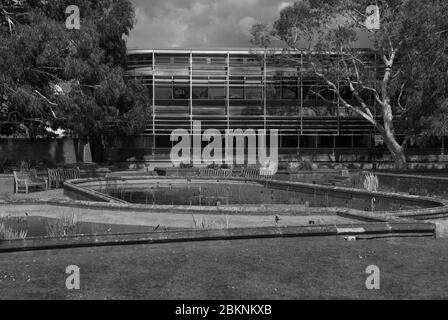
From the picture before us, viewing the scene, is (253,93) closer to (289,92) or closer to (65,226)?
(289,92)

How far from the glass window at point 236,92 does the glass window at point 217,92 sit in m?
0.62

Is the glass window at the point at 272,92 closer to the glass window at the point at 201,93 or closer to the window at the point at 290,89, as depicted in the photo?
the window at the point at 290,89

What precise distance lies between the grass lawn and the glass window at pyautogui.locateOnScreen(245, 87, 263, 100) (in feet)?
113

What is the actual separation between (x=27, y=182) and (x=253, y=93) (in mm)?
24987

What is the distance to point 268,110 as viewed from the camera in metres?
43.3

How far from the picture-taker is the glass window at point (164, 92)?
42.8m

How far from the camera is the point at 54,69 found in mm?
22828

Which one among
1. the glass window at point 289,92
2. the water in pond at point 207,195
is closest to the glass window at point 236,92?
the glass window at point 289,92

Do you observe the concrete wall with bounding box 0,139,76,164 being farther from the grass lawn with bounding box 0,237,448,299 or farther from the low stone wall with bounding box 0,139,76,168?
the grass lawn with bounding box 0,237,448,299

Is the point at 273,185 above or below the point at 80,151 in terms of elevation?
below

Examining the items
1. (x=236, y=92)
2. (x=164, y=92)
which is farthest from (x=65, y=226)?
(x=236, y=92)

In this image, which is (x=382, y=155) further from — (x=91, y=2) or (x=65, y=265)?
(x=65, y=265)

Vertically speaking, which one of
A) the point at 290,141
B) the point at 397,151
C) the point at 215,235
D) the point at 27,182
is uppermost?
the point at 290,141
